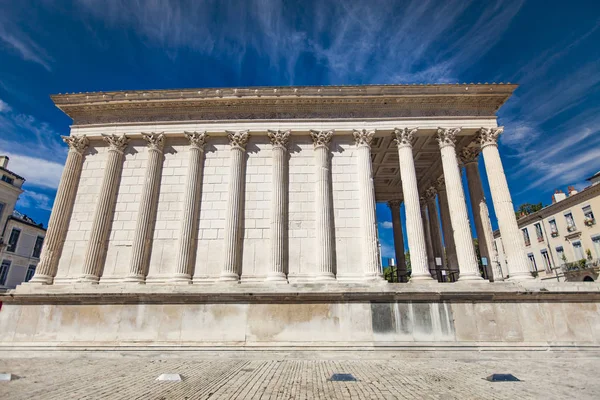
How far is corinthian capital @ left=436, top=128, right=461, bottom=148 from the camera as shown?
16.2m

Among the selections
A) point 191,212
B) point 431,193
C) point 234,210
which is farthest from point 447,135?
point 191,212

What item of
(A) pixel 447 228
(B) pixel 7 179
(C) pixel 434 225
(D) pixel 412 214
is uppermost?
(B) pixel 7 179

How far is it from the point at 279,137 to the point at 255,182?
8.95 feet

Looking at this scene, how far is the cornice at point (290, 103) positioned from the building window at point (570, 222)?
25.1 meters

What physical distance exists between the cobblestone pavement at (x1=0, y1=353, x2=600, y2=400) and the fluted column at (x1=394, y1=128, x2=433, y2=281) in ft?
12.9

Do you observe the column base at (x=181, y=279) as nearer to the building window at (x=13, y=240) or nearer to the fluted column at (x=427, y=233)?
the fluted column at (x=427, y=233)

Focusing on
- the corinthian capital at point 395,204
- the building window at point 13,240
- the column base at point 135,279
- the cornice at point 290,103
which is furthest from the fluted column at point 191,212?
the building window at point 13,240

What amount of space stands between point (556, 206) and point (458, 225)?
28.4 m

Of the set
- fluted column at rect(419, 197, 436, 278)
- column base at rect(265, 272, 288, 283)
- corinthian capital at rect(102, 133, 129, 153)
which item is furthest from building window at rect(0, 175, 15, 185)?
fluted column at rect(419, 197, 436, 278)

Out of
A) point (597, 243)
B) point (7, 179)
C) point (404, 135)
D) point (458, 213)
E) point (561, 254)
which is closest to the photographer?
point (458, 213)

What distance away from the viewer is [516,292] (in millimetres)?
12242

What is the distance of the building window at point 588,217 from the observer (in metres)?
30.1

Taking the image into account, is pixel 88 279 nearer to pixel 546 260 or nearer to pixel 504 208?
pixel 504 208

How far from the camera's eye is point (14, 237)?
33.3 m
